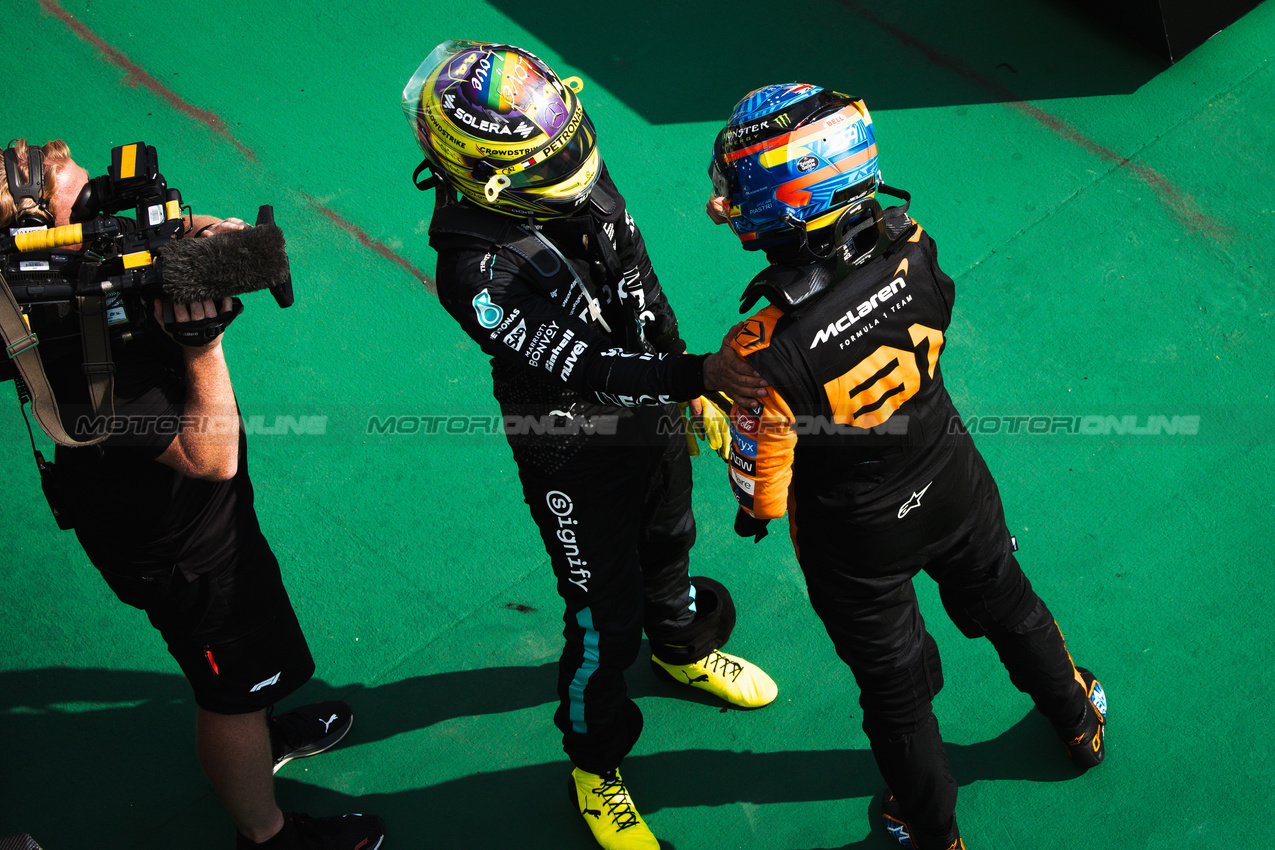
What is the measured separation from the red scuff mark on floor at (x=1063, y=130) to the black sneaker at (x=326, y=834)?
470cm

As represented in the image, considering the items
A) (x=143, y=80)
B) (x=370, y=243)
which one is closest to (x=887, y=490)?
(x=370, y=243)

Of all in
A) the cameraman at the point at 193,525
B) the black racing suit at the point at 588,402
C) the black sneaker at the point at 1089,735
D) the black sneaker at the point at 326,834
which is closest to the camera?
the cameraman at the point at 193,525

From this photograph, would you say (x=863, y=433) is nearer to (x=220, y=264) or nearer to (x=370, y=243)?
(x=220, y=264)

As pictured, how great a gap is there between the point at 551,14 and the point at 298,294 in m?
2.68

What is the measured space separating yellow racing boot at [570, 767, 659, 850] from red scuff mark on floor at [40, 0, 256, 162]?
4.05 metres

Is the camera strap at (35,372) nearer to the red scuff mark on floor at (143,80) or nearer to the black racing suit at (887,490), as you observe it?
the black racing suit at (887,490)

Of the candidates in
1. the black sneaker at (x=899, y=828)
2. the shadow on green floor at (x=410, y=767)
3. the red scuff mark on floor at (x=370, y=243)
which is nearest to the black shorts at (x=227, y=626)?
the shadow on green floor at (x=410, y=767)

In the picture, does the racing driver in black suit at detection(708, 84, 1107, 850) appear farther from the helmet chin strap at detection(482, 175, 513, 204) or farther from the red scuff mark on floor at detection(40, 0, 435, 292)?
the red scuff mark on floor at detection(40, 0, 435, 292)

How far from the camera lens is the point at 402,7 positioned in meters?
6.18

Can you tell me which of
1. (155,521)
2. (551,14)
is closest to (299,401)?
(155,521)

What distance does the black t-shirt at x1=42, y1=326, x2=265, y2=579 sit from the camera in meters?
2.44

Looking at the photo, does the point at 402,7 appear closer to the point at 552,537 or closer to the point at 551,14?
the point at 551,14

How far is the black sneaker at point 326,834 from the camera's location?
3053 millimetres

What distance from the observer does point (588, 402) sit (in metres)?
2.84
